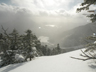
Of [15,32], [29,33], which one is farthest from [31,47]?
[15,32]

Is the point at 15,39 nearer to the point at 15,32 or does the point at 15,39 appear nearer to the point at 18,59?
the point at 15,32

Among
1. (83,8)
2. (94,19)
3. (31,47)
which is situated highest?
(83,8)

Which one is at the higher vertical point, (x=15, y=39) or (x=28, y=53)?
(x=15, y=39)

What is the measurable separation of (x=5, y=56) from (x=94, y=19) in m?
25.2

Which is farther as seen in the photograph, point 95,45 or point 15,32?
point 15,32

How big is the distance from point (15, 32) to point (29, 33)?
19.7 ft

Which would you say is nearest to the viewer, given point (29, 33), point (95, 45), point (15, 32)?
point (95, 45)

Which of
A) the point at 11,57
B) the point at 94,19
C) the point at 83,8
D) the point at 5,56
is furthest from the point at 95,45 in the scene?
the point at 5,56

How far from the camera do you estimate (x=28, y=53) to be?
20656mm

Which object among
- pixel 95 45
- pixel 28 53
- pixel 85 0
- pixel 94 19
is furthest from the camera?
pixel 28 53

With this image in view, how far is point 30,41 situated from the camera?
21.2 metres

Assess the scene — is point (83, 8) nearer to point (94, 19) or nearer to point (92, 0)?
point (92, 0)

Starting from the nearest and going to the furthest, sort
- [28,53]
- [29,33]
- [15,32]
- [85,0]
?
[85,0]
[28,53]
[29,33]
[15,32]

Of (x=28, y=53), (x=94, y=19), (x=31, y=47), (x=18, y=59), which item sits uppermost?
(x=94, y=19)
